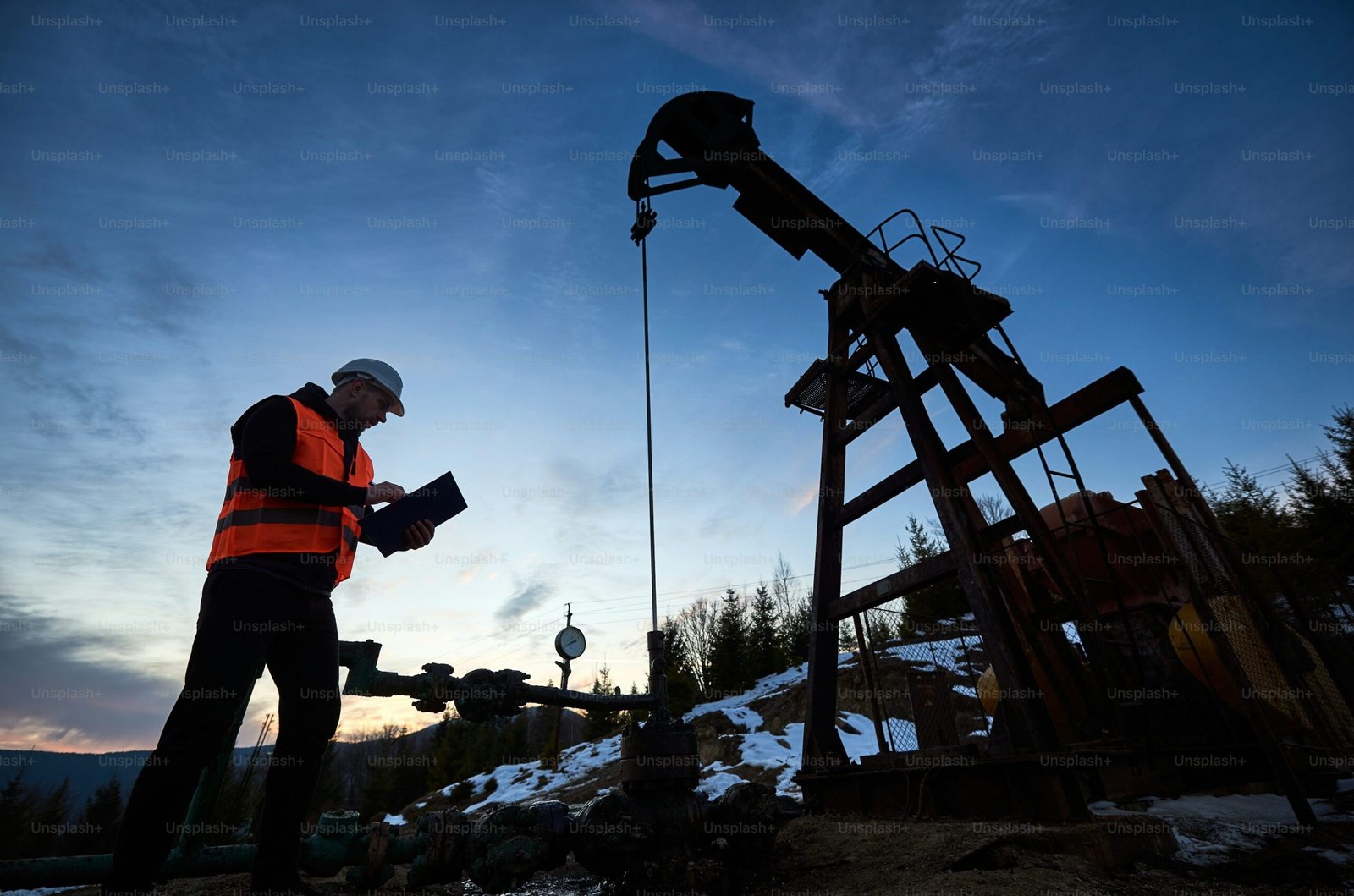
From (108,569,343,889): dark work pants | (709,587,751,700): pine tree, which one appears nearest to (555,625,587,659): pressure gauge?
(108,569,343,889): dark work pants

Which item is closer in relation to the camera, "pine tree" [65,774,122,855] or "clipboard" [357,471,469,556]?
"clipboard" [357,471,469,556]

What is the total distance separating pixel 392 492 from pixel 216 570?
758 millimetres

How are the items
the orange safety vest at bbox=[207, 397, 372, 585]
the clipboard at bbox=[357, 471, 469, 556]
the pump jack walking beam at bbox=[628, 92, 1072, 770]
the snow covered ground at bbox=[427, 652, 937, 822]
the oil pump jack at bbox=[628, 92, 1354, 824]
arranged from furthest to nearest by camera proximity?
the snow covered ground at bbox=[427, 652, 937, 822] → the pump jack walking beam at bbox=[628, 92, 1072, 770] → the oil pump jack at bbox=[628, 92, 1354, 824] → the clipboard at bbox=[357, 471, 469, 556] → the orange safety vest at bbox=[207, 397, 372, 585]

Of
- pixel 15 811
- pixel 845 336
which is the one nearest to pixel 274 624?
pixel 845 336

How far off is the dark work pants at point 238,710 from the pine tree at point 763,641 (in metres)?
28.9

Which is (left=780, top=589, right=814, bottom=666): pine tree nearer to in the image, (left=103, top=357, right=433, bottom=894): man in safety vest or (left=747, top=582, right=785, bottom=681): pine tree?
(left=747, top=582, right=785, bottom=681): pine tree

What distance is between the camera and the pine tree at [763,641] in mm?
30125

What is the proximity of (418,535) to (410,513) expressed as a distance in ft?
0.42

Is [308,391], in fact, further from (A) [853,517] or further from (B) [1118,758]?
(B) [1118,758]

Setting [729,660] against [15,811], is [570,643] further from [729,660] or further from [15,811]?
[15,811]

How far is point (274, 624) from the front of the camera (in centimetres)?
253

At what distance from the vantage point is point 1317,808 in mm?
4855

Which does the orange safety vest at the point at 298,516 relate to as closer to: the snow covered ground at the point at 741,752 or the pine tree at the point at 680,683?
the snow covered ground at the point at 741,752

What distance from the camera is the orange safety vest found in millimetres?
2584
